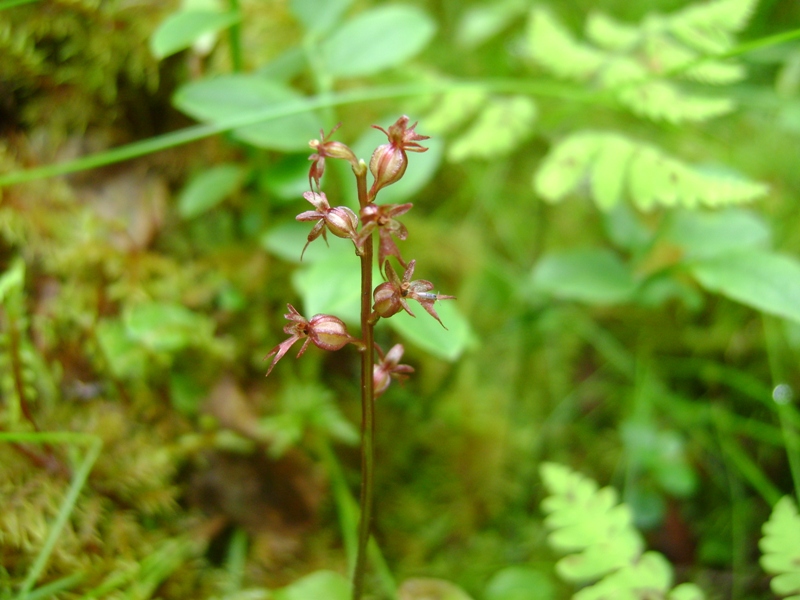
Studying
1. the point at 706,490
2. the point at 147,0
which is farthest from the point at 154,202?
the point at 706,490

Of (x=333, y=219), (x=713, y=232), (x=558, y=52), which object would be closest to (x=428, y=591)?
(x=333, y=219)

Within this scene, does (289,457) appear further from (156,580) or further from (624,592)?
(624,592)

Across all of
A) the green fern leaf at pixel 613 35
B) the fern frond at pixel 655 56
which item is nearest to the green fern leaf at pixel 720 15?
the fern frond at pixel 655 56

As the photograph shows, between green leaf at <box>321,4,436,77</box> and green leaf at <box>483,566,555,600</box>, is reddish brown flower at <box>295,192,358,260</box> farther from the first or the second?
green leaf at <box>483,566,555,600</box>

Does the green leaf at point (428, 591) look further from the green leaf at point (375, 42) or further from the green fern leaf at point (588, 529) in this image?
the green leaf at point (375, 42)

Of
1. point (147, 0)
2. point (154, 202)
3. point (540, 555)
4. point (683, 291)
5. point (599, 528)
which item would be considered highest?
point (147, 0)

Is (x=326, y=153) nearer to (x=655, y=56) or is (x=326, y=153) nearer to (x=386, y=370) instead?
(x=386, y=370)
